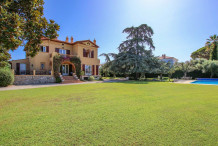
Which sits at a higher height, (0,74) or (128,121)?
(0,74)

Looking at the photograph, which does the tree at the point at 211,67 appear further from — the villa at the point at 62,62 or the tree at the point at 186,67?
the villa at the point at 62,62

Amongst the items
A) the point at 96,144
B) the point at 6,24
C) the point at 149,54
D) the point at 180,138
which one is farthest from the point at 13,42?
the point at 149,54

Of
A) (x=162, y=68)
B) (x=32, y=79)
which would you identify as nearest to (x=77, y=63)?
(x=32, y=79)

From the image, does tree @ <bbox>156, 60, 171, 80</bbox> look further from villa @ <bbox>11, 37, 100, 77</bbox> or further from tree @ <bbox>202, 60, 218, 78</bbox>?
villa @ <bbox>11, 37, 100, 77</bbox>

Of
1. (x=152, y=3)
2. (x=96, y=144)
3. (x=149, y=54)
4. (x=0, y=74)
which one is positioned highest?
(x=152, y=3)

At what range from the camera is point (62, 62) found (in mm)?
21219

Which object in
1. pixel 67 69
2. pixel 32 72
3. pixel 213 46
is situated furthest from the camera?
pixel 213 46

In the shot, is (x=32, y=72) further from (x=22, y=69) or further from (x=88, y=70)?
(x=88, y=70)

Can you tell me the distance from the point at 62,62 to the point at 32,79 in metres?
5.61

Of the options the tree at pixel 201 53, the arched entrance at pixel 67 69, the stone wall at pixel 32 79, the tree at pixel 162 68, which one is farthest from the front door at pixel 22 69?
the tree at pixel 201 53

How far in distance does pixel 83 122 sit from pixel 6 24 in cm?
410

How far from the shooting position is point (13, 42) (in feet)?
13.9

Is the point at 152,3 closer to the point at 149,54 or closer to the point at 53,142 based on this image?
the point at 53,142

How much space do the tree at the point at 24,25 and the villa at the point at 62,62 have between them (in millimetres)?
13842
